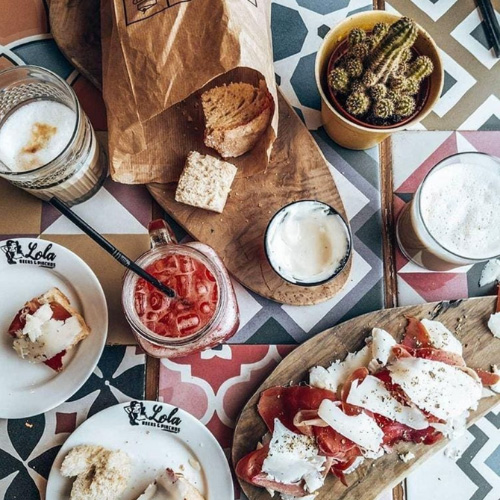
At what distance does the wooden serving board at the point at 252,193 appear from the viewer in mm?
1264

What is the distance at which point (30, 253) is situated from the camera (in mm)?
1249

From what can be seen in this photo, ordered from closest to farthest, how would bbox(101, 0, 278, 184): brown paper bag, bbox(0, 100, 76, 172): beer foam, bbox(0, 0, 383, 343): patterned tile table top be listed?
bbox(101, 0, 278, 184): brown paper bag < bbox(0, 100, 76, 172): beer foam < bbox(0, 0, 383, 343): patterned tile table top

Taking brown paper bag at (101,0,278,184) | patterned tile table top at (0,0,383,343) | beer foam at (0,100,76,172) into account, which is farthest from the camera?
patterned tile table top at (0,0,383,343)

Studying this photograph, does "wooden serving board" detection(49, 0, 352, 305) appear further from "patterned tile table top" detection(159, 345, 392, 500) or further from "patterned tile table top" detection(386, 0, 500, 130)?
"patterned tile table top" detection(386, 0, 500, 130)

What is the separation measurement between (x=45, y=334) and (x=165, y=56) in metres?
0.56

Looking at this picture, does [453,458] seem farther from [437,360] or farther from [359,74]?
[359,74]

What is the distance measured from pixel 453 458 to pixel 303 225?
0.57 metres

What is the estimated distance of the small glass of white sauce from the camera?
122 cm

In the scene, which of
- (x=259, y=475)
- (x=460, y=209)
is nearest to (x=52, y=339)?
(x=259, y=475)

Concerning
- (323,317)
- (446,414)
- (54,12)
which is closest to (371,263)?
(323,317)

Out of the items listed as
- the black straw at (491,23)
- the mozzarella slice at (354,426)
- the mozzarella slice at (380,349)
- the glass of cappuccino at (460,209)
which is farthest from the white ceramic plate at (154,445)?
the black straw at (491,23)

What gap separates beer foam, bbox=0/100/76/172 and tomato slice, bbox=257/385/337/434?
621 millimetres

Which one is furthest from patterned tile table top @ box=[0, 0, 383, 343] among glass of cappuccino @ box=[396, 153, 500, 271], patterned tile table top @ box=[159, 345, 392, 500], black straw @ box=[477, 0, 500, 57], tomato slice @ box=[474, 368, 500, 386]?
black straw @ box=[477, 0, 500, 57]

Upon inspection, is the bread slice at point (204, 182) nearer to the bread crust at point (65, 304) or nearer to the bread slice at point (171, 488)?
the bread crust at point (65, 304)
